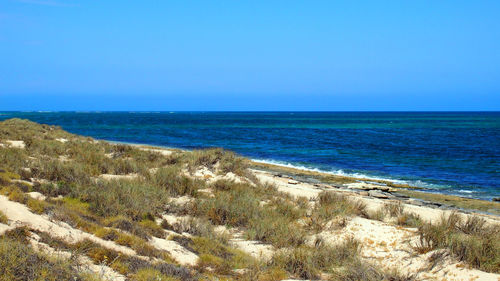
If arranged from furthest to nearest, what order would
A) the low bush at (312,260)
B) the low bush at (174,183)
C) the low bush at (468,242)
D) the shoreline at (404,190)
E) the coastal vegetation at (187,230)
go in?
the shoreline at (404,190) < the low bush at (174,183) < the low bush at (312,260) < the low bush at (468,242) < the coastal vegetation at (187,230)

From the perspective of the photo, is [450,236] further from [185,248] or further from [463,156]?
[463,156]

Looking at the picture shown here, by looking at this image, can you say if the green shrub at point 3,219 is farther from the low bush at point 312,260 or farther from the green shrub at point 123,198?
the low bush at point 312,260

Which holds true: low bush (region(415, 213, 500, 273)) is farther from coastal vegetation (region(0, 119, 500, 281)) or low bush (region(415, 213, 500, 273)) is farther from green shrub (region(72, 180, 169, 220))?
green shrub (region(72, 180, 169, 220))

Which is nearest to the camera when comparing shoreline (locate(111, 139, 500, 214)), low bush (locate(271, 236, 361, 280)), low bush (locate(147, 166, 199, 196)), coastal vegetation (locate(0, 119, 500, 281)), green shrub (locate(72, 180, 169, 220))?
coastal vegetation (locate(0, 119, 500, 281))

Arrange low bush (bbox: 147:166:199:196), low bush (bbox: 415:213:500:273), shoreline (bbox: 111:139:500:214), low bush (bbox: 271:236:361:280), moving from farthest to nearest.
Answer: shoreline (bbox: 111:139:500:214), low bush (bbox: 147:166:199:196), low bush (bbox: 271:236:361:280), low bush (bbox: 415:213:500:273)

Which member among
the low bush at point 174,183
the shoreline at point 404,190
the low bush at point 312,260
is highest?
the low bush at point 174,183

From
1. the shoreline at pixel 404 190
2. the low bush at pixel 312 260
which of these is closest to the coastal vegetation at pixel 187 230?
the low bush at pixel 312 260

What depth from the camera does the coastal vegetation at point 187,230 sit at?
6367 millimetres

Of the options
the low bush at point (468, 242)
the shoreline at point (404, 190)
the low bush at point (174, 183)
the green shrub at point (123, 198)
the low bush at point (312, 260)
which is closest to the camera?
the low bush at point (468, 242)

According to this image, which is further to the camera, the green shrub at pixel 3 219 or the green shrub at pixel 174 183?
the green shrub at pixel 174 183

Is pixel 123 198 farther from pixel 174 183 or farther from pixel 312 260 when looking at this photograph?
pixel 312 260

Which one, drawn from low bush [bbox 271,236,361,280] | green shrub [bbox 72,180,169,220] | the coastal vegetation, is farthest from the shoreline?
low bush [bbox 271,236,361,280]

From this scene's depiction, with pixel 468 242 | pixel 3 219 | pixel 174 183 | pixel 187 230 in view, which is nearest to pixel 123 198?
pixel 187 230

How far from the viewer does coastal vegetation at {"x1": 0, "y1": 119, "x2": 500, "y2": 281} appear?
6367 mm
